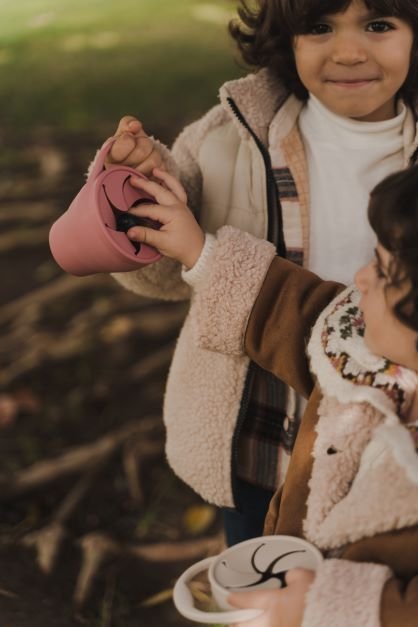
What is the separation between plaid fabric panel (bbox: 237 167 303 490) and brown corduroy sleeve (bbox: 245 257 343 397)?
0.17 m

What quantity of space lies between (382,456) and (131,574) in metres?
1.12

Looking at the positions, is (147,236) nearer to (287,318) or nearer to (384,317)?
(287,318)

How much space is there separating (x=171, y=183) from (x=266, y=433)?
1.46 feet

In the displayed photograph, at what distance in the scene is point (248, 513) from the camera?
1612mm

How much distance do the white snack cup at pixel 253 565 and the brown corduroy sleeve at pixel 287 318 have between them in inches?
9.3

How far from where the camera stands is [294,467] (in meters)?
1.20

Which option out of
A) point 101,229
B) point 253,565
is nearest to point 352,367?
point 253,565

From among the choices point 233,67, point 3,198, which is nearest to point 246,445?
point 3,198

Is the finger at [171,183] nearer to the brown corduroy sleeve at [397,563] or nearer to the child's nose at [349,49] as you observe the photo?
the child's nose at [349,49]

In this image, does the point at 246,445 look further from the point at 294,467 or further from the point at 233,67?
the point at 233,67

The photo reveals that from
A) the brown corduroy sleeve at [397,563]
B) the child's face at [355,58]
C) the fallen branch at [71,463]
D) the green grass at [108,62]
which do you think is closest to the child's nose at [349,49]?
the child's face at [355,58]

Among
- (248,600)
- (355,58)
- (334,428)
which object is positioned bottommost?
(248,600)

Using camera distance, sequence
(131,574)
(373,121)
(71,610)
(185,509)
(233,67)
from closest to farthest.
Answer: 1. (373,121)
2. (71,610)
3. (131,574)
4. (185,509)
5. (233,67)

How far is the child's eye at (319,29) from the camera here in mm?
1283
